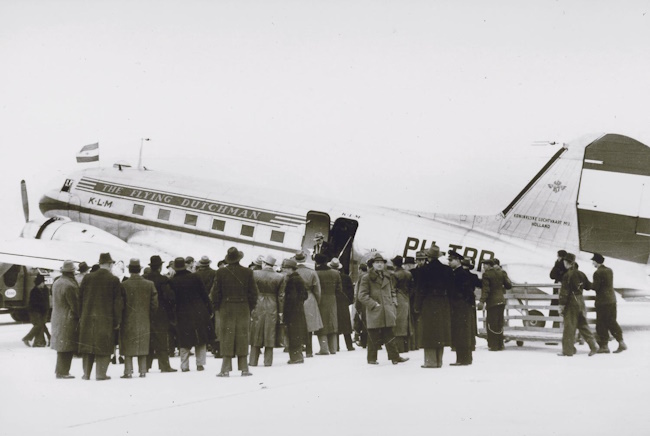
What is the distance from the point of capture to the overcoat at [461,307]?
474 inches

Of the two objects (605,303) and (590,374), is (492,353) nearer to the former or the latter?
(605,303)

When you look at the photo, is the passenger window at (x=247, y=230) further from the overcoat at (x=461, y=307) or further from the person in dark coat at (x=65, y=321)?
the person in dark coat at (x=65, y=321)

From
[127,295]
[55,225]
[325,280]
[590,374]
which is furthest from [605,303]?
[55,225]

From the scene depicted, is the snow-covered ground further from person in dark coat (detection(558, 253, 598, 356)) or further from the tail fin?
the tail fin

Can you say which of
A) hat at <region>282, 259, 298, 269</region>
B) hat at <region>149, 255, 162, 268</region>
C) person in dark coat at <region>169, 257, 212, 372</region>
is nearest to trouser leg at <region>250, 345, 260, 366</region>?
person in dark coat at <region>169, 257, 212, 372</region>

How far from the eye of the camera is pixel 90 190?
909 inches

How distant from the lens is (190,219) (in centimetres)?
2106

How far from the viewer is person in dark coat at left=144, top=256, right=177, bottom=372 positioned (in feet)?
39.3

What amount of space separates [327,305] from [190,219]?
25.3ft

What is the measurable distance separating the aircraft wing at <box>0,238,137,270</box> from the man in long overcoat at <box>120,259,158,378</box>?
3.62 metres

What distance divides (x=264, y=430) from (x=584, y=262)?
11828 mm

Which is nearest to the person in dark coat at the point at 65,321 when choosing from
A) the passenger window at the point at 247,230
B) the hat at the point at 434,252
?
the hat at the point at 434,252

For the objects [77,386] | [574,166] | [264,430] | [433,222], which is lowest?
[77,386]

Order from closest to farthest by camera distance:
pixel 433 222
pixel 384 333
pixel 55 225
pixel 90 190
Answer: pixel 384 333 < pixel 433 222 < pixel 55 225 < pixel 90 190
